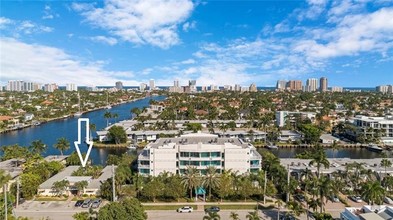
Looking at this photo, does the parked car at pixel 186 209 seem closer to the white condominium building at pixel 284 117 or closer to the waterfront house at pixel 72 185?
the waterfront house at pixel 72 185

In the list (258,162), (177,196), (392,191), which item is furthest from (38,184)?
(392,191)

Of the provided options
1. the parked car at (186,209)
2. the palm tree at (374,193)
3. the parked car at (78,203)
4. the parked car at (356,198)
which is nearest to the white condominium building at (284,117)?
the parked car at (356,198)

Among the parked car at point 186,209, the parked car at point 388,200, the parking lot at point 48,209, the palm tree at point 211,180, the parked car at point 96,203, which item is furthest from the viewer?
the palm tree at point 211,180

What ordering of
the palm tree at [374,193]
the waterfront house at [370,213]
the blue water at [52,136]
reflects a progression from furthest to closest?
the blue water at [52,136] < the palm tree at [374,193] < the waterfront house at [370,213]

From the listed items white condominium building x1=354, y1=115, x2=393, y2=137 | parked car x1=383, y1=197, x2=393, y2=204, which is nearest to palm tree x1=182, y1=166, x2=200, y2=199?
parked car x1=383, y1=197, x2=393, y2=204

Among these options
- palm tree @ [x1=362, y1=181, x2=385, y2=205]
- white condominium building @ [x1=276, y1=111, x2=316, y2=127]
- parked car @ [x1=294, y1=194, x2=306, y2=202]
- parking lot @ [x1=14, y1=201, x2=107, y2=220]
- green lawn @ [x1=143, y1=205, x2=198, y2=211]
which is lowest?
parking lot @ [x1=14, y1=201, x2=107, y2=220]

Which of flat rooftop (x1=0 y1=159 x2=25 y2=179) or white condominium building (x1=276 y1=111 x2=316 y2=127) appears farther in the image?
white condominium building (x1=276 y1=111 x2=316 y2=127)

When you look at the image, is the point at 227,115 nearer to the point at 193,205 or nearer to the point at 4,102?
the point at 193,205

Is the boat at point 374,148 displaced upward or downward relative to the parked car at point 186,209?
upward

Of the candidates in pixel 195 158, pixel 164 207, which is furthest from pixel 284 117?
pixel 164 207

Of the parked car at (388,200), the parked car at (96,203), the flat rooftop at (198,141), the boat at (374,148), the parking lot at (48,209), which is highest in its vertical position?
the flat rooftop at (198,141)

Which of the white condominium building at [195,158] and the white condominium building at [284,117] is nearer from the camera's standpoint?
the white condominium building at [195,158]

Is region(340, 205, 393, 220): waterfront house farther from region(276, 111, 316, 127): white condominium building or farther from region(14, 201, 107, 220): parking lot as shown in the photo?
region(276, 111, 316, 127): white condominium building

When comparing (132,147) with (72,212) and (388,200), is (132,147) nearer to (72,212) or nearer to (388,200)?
(72,212)
